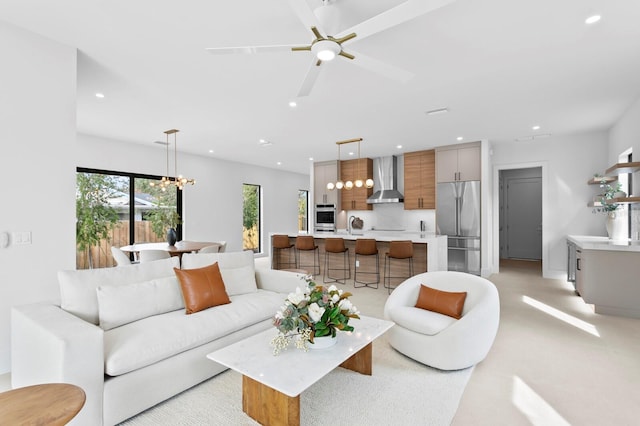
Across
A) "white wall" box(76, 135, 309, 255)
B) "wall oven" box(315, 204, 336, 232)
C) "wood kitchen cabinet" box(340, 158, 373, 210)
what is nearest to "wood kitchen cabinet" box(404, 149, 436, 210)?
"wood kitchen cabinet" box(340, 158, 373, 210)

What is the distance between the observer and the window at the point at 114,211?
18.8ft

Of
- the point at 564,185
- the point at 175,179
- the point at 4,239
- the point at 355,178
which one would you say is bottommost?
the point at 4,239

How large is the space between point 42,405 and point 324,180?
301 inches

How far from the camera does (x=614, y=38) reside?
2.71m

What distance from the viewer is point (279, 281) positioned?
3.49 m

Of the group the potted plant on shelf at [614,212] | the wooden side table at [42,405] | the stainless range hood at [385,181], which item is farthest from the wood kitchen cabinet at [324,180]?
the wooden side table at [42,405]

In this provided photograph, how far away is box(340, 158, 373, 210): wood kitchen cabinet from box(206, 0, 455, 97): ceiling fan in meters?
5.48

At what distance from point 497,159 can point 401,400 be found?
247 inches

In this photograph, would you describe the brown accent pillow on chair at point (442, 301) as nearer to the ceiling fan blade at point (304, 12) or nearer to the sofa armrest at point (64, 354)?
the ceiling fan blade at point (304, 12)

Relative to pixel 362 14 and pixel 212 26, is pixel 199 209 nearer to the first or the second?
pixel 212 26

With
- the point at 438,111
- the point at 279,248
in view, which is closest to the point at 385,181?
the point at 279,248

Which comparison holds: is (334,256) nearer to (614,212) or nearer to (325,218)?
(325,218)

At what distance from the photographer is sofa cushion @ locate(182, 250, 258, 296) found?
10.3 ft

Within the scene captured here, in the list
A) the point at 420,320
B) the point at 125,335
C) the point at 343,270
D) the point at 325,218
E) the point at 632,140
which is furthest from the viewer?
the point at 325,218
